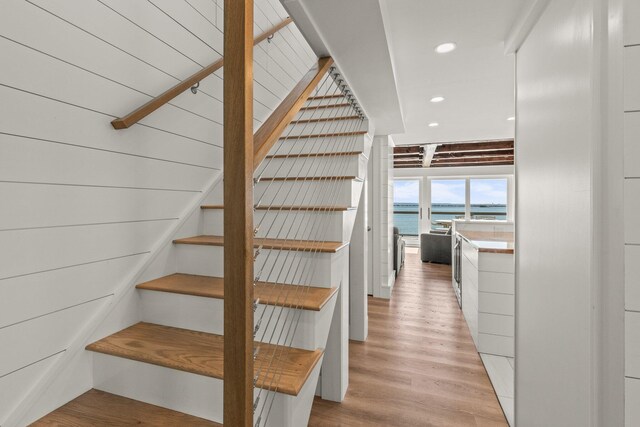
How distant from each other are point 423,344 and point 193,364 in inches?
99.5

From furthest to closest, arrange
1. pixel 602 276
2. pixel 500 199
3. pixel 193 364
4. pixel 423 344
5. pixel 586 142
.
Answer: pixel 500 199 < pixel 423 344 < pixel 193 364 < pixel 586 142 < pixel 602 276

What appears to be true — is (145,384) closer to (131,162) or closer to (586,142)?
(131,162)

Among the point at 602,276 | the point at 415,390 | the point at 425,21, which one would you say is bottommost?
the point at 415,390

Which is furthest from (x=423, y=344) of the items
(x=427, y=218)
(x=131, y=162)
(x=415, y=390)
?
(x=427, y=218)

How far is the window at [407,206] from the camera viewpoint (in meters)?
10.4

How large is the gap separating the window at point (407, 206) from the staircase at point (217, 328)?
8776mm

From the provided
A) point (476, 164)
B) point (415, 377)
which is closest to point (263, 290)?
point (415, 377)

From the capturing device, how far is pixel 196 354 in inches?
50.7

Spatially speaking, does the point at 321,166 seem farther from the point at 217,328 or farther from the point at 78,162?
the point at 78,162

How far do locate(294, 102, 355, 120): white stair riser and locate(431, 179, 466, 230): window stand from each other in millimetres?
8140

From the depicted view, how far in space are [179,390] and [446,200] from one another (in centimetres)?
1037

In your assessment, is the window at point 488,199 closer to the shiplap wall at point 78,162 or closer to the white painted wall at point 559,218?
the white painted wall at point 559,218

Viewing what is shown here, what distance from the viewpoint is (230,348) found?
79cm

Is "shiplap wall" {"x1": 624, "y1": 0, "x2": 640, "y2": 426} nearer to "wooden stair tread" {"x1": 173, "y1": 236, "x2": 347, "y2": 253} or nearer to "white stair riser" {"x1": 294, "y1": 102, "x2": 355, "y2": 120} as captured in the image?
"wooden stair tread" {"x1": 173, "y1": 236, "x2": 347, "y2": 253}
